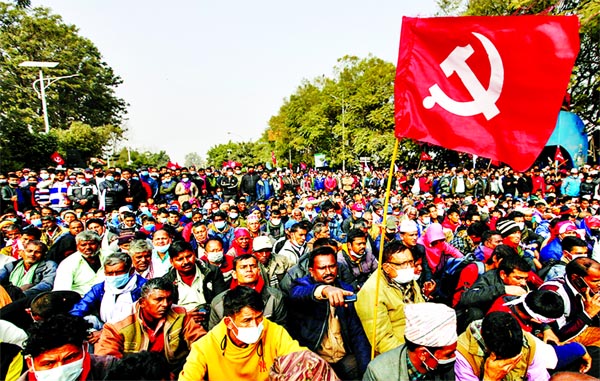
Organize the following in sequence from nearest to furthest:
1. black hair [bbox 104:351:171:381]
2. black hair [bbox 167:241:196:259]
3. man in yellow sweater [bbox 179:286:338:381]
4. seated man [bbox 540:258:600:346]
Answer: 1. black hair [bbox 104:351:171:381]
2. man in yellow sweater [bbox 179:286:338:381]
3. seated man [bbox 540:258:600:346]
4. black hair [bbox 167:241:196:259]

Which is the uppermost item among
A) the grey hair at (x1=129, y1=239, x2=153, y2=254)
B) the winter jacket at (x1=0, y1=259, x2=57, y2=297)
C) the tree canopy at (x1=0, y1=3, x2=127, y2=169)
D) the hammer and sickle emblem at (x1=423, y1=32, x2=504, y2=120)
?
the tree canopy at (x1=0, y1=3, x2=127, y2=169)

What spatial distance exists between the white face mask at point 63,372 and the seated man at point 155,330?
465 millimetres

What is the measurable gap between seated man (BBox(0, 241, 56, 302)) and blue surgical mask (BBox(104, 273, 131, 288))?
1.34 metres

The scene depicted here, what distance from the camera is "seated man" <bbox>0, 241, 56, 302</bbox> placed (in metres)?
4.41

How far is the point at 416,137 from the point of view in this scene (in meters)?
2.88

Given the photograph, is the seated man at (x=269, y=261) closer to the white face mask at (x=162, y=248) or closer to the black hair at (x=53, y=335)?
the white face mask at (x=162, y=248)

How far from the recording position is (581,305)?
2914 mm

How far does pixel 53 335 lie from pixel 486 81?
11.0ft

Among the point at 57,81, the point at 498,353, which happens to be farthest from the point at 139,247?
the point at 57,81

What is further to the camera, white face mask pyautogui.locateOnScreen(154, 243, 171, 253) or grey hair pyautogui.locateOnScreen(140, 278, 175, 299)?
white face mask pyautogui.locateOnScreen(154, 243, 171, 253)

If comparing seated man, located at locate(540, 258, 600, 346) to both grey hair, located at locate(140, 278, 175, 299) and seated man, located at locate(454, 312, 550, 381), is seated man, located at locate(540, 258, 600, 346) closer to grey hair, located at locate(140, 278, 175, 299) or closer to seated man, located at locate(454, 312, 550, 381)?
seated man, located at locate(454, 312, 550, 381)

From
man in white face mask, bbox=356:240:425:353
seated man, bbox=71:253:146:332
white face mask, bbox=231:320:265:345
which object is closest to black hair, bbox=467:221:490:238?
man in white face mask, bbox=356:240:425:353

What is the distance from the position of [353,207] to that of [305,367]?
801 centimetres

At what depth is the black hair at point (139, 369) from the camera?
75.7 inches
